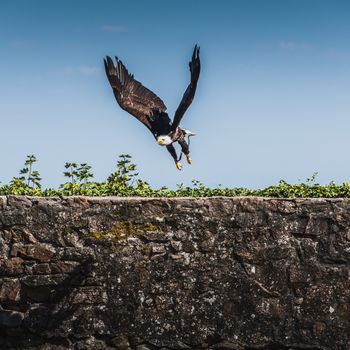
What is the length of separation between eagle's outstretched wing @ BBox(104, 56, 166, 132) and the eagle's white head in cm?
30

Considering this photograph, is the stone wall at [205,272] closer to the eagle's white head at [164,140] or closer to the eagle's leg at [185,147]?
the eagle's white head at [164,140]

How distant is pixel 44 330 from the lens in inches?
284

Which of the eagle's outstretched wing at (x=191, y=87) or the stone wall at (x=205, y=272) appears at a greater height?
the eagle's outstretched wing at (x=191, y=87)

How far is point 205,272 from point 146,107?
9.68 ft

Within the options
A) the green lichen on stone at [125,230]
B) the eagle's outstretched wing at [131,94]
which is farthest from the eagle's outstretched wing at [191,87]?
the green lichen on stone at [125,230]

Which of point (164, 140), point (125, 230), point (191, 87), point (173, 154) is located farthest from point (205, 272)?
point (173, 154)

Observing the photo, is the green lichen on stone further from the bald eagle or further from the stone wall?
the bald eagle

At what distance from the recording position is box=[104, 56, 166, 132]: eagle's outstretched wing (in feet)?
29.8

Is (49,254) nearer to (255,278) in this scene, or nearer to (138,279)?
(138,279)

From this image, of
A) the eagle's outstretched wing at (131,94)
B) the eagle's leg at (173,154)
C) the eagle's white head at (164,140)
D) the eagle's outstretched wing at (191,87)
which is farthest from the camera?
the eagle's leg at (173,154)

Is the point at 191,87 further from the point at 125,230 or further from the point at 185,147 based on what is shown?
the point at 185,147

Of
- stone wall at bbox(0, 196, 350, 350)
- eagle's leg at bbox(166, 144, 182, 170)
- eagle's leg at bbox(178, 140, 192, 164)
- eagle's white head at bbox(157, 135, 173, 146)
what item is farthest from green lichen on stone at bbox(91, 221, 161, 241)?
eagle's leg at bbox(178, 140, 192, 164)

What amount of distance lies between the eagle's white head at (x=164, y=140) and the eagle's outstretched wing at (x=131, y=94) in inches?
11.9

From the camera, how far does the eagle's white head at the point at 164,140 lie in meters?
8.91
